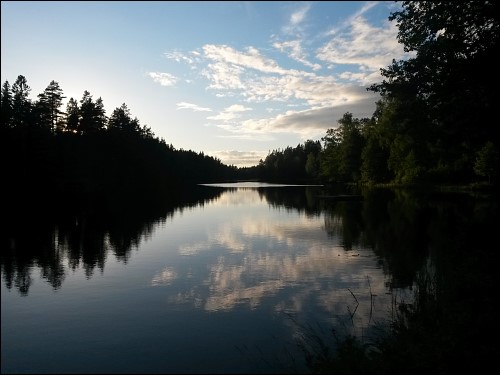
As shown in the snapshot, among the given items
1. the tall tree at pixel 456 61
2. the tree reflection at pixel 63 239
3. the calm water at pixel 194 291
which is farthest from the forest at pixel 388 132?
the tree reflection at pixel 63 239

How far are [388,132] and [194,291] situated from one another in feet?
85.6

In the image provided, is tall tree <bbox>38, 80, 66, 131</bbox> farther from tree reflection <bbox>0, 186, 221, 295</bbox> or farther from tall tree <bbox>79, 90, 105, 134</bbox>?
tree reflection <bbox>0, 186, 221, 295</bbox>

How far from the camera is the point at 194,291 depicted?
18.7m

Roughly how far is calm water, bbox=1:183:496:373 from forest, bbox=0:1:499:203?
8.39 metres

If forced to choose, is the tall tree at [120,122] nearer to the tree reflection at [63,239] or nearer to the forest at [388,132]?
the forest at [388,132]

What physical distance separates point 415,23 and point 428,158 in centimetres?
7077

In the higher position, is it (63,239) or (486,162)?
(486,162)

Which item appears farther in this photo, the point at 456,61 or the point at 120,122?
the point at 120,122

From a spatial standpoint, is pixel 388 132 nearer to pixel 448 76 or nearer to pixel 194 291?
pixel 448 76

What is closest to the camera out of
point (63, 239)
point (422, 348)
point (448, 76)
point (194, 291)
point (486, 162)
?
point (422, 348)

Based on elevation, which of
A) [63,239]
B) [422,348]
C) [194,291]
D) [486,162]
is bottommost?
[194,291]

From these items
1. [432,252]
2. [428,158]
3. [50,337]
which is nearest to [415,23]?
[432,252]

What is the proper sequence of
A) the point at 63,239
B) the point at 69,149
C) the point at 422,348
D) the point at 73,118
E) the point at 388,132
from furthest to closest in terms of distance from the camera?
the point at 73,118, the point at 69,149, the point at 388,132, the point at 63,239, the point at 422,348

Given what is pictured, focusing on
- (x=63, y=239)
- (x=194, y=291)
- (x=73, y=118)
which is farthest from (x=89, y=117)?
(x=194, y=291)
